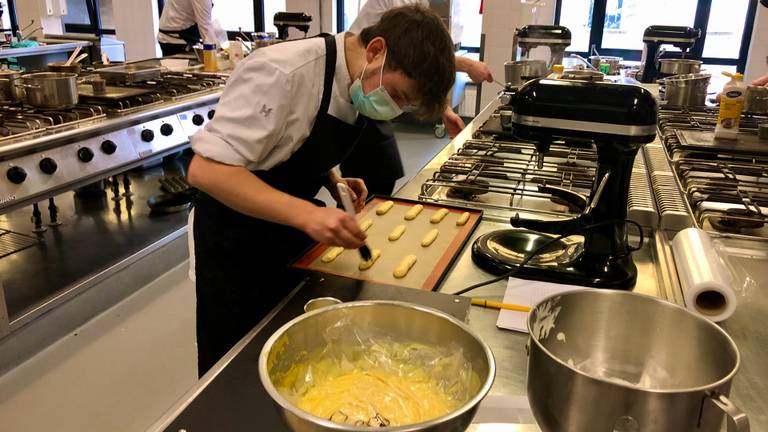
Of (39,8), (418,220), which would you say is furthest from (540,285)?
(39,8)

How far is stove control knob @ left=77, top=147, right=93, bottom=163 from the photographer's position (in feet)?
7.81

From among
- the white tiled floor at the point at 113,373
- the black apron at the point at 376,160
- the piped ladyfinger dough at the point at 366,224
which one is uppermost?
the piped ladyfinger dough at the point at 366,224

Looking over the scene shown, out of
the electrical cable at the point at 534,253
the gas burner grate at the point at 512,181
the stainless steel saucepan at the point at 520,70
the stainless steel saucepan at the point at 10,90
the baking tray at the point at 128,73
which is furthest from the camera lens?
the baking tray at the point at 128,73

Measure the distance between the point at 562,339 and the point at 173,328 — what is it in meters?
2.17

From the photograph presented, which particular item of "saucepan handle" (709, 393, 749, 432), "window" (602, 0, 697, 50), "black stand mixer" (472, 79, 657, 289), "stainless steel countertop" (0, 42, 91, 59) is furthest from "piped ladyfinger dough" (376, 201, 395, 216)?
"window" (602, 0, 697, 50)

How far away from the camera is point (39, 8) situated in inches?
291

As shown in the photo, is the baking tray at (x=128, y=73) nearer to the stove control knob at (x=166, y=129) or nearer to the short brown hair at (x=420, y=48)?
the stove control knob at (x=166, y=129)

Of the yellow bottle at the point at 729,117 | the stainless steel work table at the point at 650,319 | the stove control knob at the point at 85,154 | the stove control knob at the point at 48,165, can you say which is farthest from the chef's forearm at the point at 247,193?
the yellow bottle at the point at 729,117

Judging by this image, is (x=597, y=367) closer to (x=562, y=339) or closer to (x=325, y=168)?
(x=562, y=339)

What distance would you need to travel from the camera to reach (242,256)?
57.7 inches

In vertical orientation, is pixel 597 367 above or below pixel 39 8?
below

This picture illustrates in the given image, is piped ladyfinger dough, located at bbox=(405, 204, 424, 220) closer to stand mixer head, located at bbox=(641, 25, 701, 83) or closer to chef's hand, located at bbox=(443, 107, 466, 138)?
chef's hand, located at bbox=(443, 107, 466, 138)

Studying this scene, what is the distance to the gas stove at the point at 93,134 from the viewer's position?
2154mm

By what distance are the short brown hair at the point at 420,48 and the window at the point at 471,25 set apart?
586 centimetres
